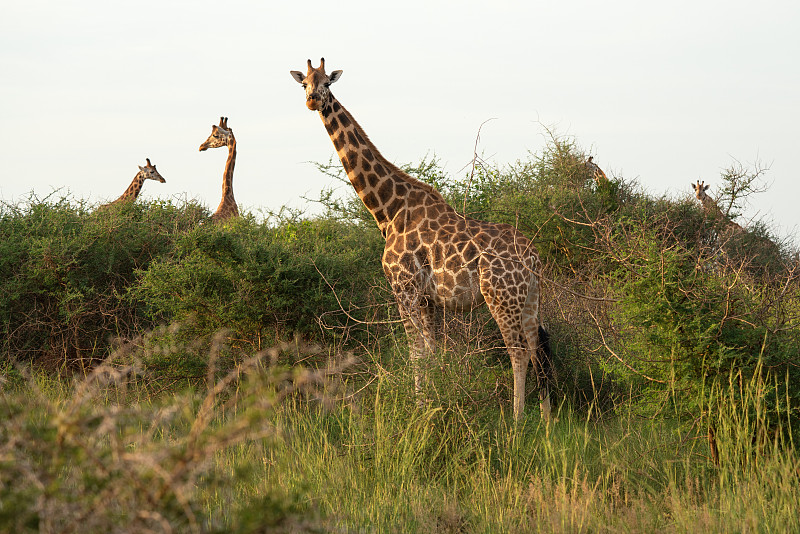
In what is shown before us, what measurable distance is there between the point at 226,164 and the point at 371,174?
332 inches

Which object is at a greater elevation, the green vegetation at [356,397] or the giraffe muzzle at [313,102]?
the giraffe muzzle at [313,102]

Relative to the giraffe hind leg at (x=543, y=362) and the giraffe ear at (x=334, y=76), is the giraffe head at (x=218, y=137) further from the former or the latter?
the giraffe hind leg at (x=543, y=362)

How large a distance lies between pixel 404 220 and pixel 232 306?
6.46 feet

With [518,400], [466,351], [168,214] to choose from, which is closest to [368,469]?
[466,351]

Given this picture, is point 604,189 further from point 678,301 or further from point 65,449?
point 65,449

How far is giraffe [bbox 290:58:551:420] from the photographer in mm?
6605

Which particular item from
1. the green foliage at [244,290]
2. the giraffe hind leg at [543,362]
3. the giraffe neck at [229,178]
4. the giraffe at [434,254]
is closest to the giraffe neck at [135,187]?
the giraffe neck at [229,178]

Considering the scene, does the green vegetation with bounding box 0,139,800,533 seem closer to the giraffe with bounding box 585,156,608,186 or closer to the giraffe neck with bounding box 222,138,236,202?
the giraffe neck with bounding box 222,138,236,202

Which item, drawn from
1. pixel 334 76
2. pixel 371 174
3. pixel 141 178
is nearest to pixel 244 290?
pixel 371 174

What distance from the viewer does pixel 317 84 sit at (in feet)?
23.1

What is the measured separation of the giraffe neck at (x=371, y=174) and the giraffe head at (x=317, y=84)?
13cm

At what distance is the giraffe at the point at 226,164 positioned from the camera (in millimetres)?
13930

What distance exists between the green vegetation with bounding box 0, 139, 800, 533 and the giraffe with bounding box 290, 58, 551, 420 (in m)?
0.37

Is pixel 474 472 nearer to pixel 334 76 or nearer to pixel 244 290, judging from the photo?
pixel 244 290
